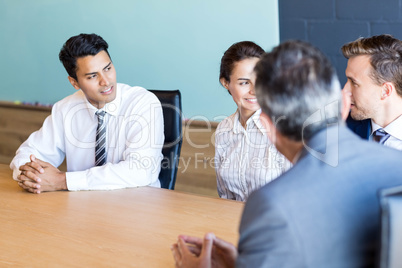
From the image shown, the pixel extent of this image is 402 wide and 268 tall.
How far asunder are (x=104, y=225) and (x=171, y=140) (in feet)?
2.66

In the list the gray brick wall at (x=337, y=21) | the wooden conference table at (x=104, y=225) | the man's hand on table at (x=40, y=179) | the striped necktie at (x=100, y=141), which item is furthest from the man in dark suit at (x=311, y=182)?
the gray brick wall at (x=337, y=21)

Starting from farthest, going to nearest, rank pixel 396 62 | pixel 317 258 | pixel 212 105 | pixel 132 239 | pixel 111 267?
1. pixel 212 105
2. pixel 396 62
3. pixel 132 239
4. pixel 111 267
5. pixel 317 258

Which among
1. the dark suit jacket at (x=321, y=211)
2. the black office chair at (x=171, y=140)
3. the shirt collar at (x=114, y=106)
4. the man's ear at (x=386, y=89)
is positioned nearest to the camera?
the dark suit jacket at (x=321, y=211)

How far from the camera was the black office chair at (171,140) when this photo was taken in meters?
2.47

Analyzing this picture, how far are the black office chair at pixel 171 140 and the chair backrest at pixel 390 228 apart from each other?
161 cm

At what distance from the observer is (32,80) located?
14.0 ft

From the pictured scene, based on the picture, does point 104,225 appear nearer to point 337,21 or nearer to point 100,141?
point 100,141

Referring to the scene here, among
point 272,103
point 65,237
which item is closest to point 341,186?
point 272,103

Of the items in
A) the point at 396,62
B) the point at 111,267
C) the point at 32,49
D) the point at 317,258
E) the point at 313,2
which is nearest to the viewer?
the point at 317,258

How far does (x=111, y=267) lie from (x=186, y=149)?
7.41ft

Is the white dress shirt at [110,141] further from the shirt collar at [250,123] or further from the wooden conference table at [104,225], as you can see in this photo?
the shirt collar at [250,123]

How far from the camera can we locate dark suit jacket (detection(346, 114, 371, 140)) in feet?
7.48

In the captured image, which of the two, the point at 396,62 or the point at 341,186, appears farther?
the point at 396,62

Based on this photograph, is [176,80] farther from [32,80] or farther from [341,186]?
[341,186]
